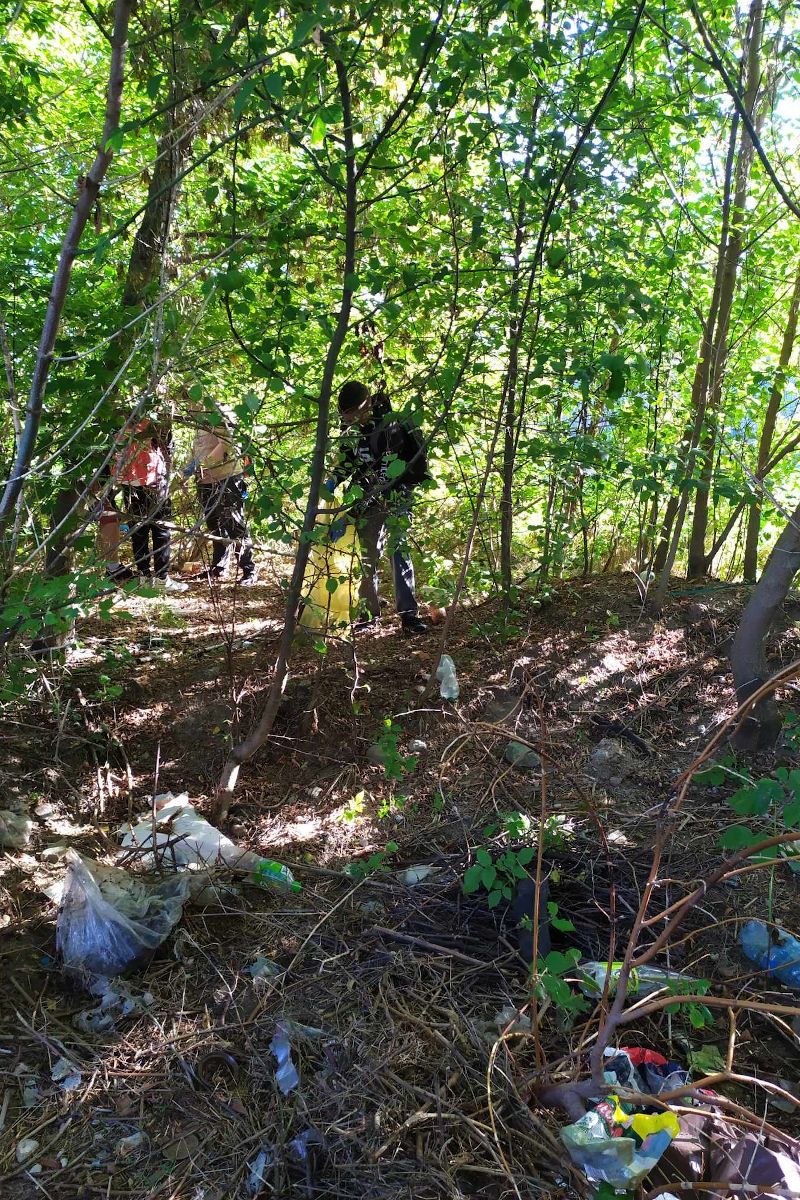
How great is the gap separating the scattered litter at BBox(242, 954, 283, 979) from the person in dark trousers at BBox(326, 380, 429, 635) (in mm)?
1683

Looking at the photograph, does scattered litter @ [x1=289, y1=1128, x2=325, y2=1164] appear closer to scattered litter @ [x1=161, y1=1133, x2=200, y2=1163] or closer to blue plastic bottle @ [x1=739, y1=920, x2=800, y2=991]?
scattered litter @ [x1=161, y1=1133, x2=200, y2=1163]

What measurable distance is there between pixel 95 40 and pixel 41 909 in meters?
7.78

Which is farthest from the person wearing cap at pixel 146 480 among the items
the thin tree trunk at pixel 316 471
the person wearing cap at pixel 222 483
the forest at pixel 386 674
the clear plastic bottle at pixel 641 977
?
the clear plastic bottle at pixel 641 977

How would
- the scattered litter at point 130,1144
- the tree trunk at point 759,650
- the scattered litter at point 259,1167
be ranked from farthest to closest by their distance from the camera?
the tree trunk at point 759,650, the scattered litter at point 130,1144, the scattered litter at point 259,1167

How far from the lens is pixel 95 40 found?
691cm

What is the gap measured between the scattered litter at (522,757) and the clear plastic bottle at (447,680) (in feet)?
1.49

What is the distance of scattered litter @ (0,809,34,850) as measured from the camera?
289 cm

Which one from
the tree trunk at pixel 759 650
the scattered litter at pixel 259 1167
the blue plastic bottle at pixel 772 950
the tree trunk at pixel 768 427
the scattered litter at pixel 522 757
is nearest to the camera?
the scattered litter at pixel 259 1167

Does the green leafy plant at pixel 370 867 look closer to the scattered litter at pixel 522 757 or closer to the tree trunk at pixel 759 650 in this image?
the scattered litter at pixel 522 757

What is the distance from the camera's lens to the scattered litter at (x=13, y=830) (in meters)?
2.89

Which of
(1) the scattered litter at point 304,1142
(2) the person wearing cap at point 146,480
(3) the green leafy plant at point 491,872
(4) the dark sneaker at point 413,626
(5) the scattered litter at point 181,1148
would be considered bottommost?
(5) the scattered litter at point 181,1148

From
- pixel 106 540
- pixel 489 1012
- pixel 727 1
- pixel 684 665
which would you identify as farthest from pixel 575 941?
pixel 727 1

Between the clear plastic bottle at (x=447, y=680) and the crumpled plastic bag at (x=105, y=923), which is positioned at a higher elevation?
the clear plastic bottle at (x=447, y=680)

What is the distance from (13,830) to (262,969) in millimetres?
1259
